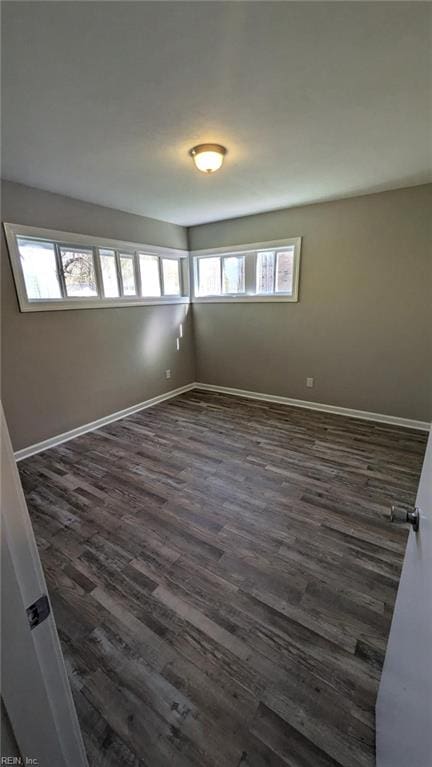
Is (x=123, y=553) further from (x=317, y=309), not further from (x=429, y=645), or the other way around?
(x=317, y=309)

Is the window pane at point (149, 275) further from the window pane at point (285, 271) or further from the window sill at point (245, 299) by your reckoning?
the window pane at point (285, 271)

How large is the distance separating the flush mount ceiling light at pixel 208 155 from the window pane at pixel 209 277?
2.30m

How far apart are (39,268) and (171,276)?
2.00 m

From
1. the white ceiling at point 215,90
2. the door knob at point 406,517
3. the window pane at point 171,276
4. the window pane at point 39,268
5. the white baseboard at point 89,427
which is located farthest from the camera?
the window pane at point 171,276

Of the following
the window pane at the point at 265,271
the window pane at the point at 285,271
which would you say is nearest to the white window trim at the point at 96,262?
the window pane at the point at 265,271

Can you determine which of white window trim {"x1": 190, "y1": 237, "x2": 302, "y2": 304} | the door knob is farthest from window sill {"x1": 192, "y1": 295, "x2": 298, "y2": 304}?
the door knob

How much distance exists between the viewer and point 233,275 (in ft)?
14.4

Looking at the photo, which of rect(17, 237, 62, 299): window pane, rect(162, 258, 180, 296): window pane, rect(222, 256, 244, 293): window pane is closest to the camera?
rect(17, 237, 62, 299): window pane

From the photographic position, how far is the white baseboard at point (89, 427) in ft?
9.82

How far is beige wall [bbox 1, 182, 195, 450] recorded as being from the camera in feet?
9.08

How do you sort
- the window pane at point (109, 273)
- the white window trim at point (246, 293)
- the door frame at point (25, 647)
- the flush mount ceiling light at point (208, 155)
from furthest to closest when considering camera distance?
the white window trim at point (246, 293) → the window pane at point (109, 273) → the flush mount ceiling light at point (208, 155) → the door frame at point (25, 647)

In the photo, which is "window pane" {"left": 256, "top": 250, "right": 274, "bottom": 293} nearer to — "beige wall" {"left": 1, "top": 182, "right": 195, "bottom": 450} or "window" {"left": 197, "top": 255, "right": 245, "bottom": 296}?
"window" {"left": 197, "top": 255, "right": 245, "bottom": 296}

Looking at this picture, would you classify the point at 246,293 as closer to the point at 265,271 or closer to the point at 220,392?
the point at 265,271

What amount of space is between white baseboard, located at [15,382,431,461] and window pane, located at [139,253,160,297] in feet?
4.97
